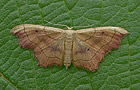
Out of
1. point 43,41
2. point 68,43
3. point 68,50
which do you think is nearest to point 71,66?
point 68,50

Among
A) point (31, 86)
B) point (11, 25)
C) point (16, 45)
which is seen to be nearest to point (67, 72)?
point (31, 86)

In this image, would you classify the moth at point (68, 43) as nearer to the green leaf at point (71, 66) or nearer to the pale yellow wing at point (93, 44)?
the pale yellow wing at point (93, 44)

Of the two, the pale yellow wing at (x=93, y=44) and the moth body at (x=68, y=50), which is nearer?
the pale yellow wing at (x=93, y=44)

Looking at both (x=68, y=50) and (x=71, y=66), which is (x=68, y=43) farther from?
(x=71, y=66)

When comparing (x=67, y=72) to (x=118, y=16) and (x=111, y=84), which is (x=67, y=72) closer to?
(x=111, y=84)

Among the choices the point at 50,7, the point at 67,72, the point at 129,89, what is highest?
the point at 50,7

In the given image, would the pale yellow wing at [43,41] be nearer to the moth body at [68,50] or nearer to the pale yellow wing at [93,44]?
the moth body at [68,50]

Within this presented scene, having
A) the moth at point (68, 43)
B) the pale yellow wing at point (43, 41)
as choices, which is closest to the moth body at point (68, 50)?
the moth at point (68, 43)
